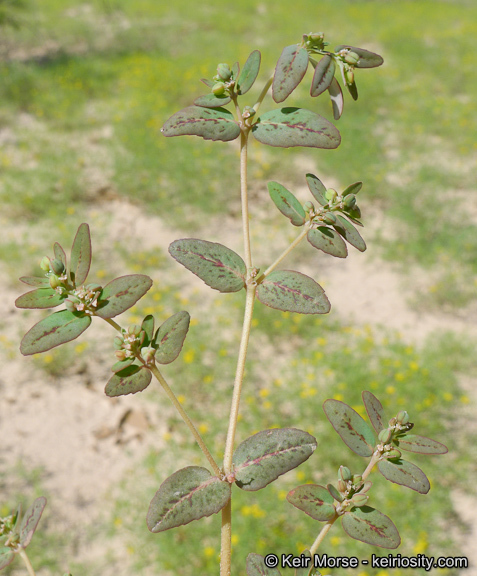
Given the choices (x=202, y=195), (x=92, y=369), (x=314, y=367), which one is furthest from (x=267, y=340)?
(x=202, y=195)

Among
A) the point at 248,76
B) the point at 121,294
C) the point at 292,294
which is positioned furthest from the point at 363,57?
the point at 121,294

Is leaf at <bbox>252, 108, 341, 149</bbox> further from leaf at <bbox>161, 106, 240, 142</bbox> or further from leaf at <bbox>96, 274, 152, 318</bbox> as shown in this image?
leaf at <bbox>96, 274, 152, 318</bbox>

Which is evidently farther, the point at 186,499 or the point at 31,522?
the point at 31,522

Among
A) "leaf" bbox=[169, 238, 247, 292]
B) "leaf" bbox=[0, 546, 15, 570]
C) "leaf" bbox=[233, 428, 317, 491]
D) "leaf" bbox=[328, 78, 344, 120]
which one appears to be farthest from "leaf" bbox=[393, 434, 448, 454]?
"leaf" bbox=[0, 546, 15, 570]

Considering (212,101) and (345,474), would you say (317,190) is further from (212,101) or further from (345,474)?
(345,474)

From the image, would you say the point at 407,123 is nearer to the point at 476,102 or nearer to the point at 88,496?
the point at 476,102

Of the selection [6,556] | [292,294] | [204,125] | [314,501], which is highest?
[204,125]
